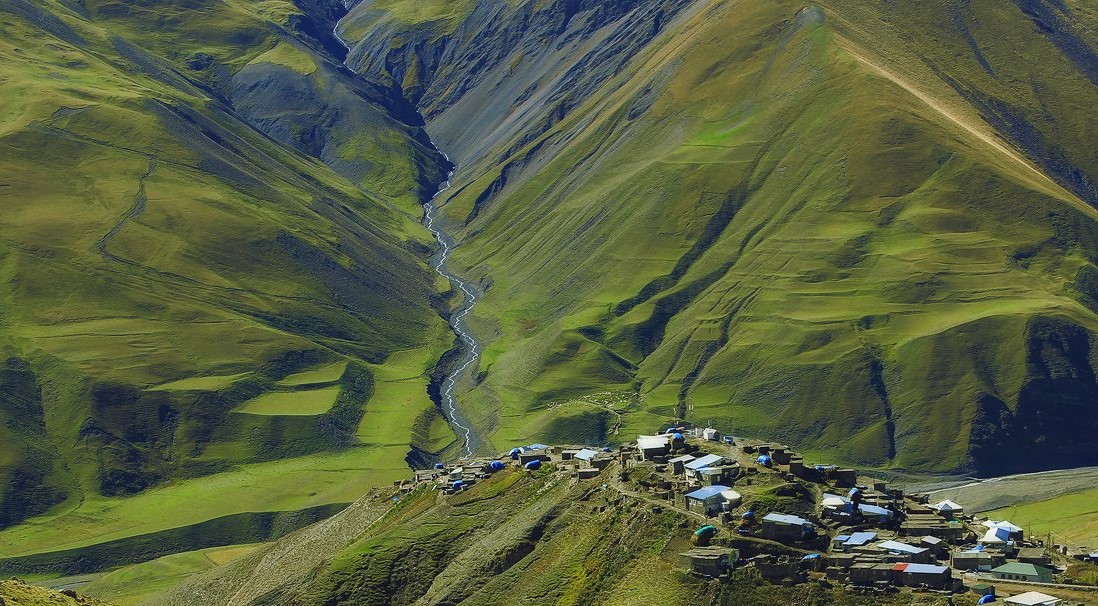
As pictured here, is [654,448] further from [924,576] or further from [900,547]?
[924,576]

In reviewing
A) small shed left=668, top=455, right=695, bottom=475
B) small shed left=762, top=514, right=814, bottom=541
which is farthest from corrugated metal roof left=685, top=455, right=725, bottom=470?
small shed left=762, top=514, right=814, bottom=541

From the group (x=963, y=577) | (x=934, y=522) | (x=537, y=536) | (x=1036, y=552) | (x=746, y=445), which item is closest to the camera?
(x=963, y=577)

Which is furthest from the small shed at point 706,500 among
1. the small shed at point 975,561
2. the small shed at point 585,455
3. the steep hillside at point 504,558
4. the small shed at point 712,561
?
the small shed at point 585,455

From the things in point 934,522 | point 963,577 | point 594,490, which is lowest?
point 963,577

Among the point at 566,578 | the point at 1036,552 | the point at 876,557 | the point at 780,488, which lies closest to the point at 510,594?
the point at 566,578

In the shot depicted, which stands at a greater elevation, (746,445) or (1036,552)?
(746,445)

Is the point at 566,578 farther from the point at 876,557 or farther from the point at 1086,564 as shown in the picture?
the point at 1086,564

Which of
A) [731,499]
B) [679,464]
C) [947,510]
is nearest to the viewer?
[731,499]

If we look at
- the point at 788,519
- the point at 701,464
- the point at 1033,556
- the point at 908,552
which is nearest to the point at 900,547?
the point at 908,552
